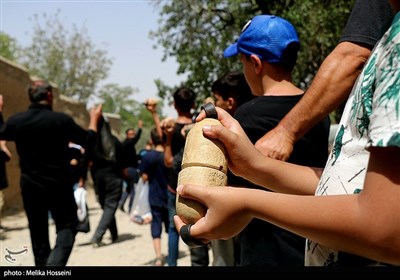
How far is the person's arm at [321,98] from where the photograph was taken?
1982 millimetres

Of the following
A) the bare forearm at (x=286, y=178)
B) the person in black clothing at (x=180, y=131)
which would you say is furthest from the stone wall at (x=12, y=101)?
the bare forearm at (x=286, y=178)

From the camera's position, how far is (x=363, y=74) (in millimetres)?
1177

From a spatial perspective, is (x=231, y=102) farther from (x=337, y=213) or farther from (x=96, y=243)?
(x=96, y=243)

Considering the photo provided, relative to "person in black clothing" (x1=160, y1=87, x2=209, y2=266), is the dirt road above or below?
below

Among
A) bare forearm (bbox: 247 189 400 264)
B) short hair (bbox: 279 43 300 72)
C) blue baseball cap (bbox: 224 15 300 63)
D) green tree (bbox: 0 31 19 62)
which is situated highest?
blue baseball cap (bbox: 224 15 300 63)

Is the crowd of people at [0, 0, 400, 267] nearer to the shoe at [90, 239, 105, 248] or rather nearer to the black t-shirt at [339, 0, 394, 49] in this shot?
the black t-shirt at [339, 0, 394, 49]

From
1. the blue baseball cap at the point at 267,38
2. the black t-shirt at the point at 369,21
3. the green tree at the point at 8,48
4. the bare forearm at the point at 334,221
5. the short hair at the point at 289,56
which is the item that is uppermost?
the black t-shirt at the point at 369,21

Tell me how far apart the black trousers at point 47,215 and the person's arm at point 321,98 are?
337 centimetres

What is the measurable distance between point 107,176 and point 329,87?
21.1 ft

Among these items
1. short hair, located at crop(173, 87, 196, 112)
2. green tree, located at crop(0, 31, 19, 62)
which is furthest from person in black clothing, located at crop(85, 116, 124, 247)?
green tree, located at crop(0, 31, 19, 62)

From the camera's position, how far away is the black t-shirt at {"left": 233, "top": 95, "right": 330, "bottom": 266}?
2.33 m

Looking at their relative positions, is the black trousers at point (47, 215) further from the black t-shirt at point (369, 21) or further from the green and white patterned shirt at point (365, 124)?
the green and white patterned shirt at point (365, 124)

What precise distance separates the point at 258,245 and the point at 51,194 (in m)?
3.08

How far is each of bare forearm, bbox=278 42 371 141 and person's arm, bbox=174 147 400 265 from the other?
92 centimetres
